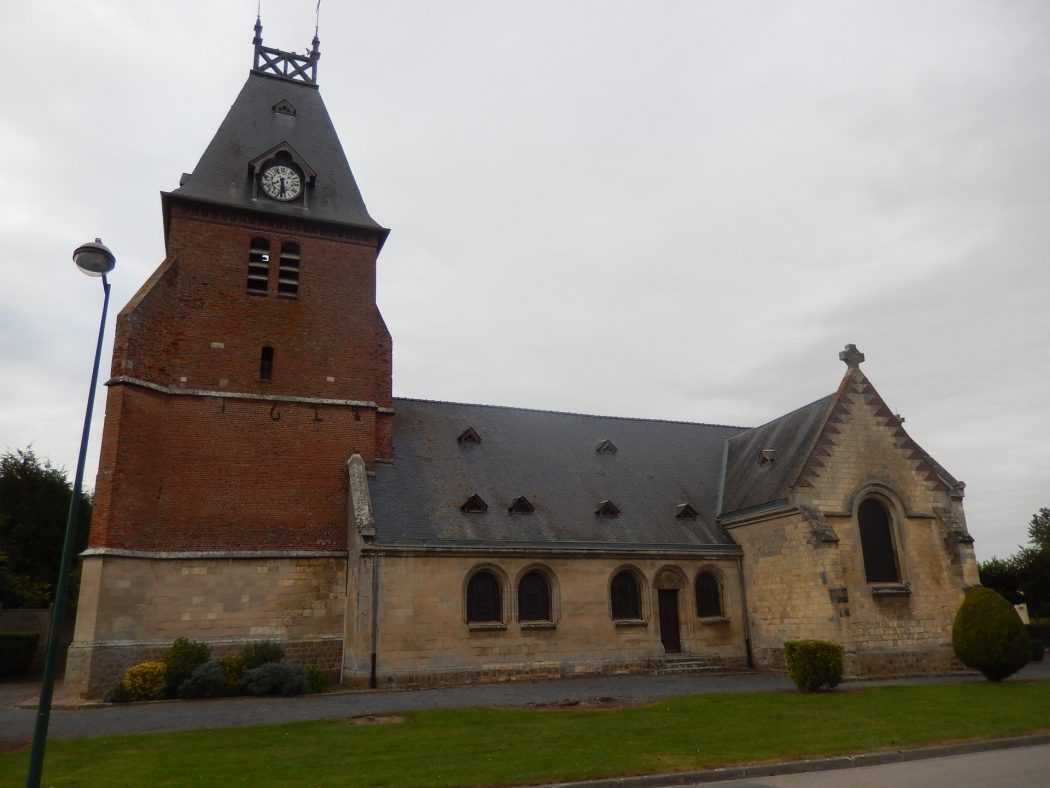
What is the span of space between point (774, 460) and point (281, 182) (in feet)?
65.2

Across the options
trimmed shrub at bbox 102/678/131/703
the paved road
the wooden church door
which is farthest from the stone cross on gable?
trimmed shrub at bbox 102/678/131/703

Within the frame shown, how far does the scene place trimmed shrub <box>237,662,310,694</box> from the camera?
18594 mm

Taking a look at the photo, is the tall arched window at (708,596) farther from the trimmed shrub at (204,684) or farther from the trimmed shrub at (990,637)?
the trimmed shrub at (204,684)

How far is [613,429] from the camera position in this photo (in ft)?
98.4

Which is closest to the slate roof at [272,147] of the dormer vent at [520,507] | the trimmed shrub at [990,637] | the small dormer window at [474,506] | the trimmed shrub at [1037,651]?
the small dormer window at [474,506]

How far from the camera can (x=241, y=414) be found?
874 inches

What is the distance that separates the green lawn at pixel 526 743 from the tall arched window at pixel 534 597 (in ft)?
23.6

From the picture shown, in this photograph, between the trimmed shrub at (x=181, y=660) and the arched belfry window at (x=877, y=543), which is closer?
the trimmed shrub at (x=181, y=660)

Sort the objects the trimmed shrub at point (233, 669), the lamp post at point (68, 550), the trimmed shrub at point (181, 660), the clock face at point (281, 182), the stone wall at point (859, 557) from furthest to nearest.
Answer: the clock face at point (281, 182)
the stone wall at point (859, 557)
the trimmed shrub at point (233, 669)
the trimmed shrub at point (181, 660)
the lamp post at point (68, 550)

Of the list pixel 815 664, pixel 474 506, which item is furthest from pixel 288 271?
pixel 815 664

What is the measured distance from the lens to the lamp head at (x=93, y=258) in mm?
9242

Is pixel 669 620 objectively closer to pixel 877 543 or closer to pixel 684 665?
pixel 684 665

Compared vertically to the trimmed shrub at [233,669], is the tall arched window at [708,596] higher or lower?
higher

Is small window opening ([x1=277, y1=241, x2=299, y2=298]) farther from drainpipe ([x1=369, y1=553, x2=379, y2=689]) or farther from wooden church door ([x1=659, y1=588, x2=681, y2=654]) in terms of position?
wooden church door ([x1=659, y1=588, x2=681, y2=654])
